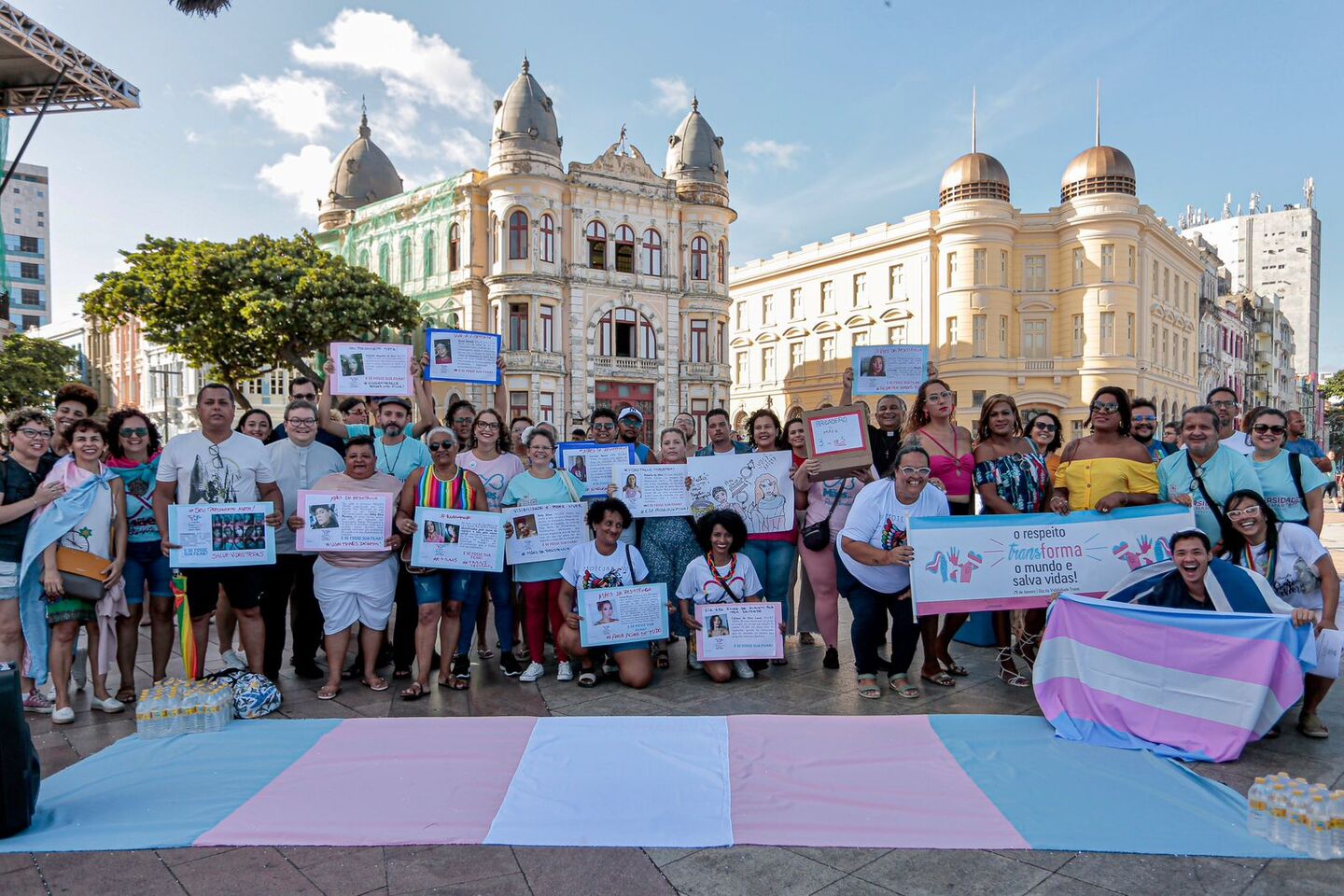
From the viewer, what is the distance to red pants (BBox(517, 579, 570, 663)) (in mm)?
6418

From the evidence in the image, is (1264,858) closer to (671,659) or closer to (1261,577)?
(1261,577)

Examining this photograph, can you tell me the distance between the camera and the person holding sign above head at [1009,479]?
6.09 metres

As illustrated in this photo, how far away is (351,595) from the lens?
233 inches

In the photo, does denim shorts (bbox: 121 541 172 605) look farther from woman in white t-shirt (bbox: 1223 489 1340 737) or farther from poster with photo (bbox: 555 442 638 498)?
woman in white t-shirt (bbox: 1223 489 1340 737)

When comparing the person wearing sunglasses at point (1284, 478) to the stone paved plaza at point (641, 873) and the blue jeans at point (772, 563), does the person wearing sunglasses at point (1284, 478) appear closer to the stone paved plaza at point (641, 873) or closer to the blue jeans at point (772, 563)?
the stone paved plaza at point (641, 873)

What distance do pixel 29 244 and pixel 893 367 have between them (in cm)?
10480

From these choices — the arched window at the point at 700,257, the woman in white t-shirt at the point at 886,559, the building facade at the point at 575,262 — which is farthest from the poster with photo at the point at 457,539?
the arched window at the point at 700,257

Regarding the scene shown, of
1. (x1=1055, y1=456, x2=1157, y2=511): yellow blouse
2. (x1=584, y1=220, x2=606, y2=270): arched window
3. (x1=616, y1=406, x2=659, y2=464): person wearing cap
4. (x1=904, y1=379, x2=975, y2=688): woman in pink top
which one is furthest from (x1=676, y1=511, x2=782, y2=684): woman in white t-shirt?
(x1=584, y1=220, x2=606, y2=270): arched window

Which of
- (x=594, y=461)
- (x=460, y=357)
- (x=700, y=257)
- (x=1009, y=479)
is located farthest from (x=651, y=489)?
(x=700, y=257)

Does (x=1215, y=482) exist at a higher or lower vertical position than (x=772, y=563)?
higher

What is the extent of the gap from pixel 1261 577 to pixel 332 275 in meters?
28.1

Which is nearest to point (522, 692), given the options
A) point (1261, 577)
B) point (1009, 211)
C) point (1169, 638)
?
point (1169, 638)

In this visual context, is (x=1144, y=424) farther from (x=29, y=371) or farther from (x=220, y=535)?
(x=29, y=371)

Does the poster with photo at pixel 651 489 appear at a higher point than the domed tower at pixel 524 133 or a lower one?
lower
